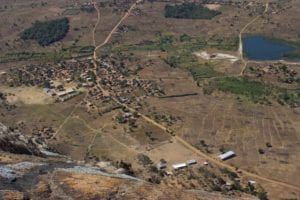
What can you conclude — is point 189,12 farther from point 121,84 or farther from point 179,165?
point 179,165

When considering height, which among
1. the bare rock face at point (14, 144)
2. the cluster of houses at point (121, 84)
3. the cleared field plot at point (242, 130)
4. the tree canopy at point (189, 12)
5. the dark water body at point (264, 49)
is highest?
the bare rock face at point (14, 144)

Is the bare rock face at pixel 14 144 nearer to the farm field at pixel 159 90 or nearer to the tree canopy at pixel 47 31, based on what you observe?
the farm field at pixel 159 90

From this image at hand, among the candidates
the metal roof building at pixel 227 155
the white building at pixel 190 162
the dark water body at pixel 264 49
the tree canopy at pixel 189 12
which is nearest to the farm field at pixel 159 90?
the white building at pixel 190 162

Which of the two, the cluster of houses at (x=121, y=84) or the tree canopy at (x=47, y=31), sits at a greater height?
the tree canopy at (x=47, y=31)

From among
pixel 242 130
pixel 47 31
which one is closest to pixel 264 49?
pixel 242 130

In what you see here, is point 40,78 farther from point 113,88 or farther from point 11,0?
point 11,0

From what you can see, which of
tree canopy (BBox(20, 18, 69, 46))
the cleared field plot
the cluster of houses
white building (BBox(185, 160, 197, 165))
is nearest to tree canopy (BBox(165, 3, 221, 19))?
tree canopy (BBox(20, 18, 69, 46))
